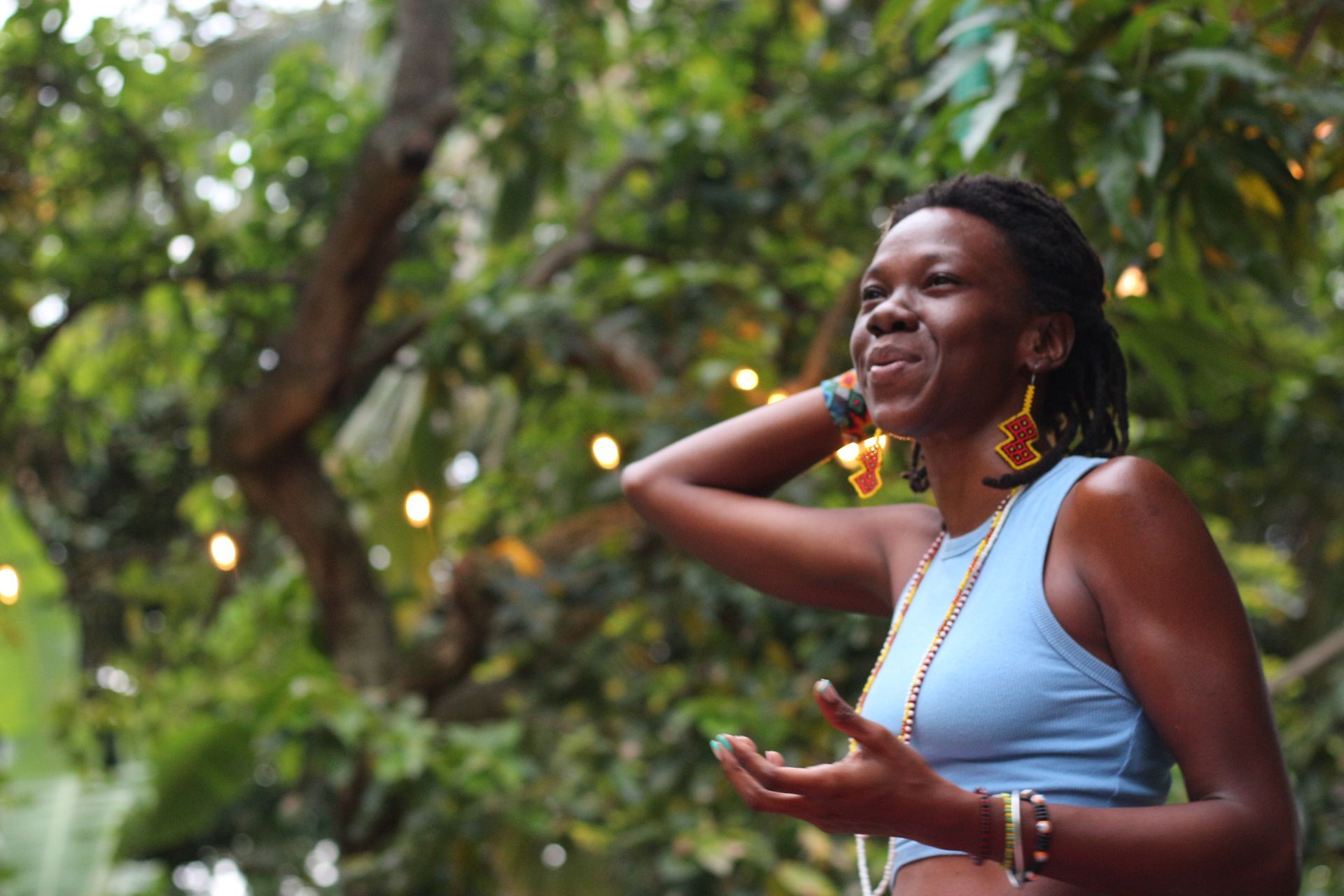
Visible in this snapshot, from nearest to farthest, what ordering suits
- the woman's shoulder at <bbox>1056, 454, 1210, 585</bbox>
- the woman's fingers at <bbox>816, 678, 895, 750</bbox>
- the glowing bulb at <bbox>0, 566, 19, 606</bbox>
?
the woman's fingers at <bbox>816, 678, 895, 750</bbox> → the woman's shoulder at <bbox>1056, 454, 1210, 585</bbox> → the glowing bulb at <bbox>0, 566, 19, 606</bbox>

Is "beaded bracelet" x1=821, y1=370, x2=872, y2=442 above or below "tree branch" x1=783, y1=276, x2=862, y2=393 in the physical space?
above

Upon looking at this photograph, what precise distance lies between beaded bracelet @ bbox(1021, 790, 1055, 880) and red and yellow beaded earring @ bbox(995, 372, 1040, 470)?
1.36 ft

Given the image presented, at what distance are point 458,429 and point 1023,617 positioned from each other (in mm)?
4894

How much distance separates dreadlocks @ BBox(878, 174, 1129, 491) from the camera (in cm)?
153

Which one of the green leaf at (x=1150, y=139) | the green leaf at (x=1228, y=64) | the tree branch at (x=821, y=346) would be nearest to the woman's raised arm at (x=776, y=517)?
the green leaf at (x=1150, y=139)

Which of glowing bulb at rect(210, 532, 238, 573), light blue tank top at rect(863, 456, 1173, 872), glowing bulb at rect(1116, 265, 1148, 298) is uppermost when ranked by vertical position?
light blue tank top at rect(863, 456, 1173, 872)

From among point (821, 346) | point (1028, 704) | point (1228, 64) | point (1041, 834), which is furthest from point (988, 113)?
point (821, 346)

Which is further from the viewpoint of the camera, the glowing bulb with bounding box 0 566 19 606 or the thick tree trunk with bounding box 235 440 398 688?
the thick tree trunk with bounding box 235 440 398 688

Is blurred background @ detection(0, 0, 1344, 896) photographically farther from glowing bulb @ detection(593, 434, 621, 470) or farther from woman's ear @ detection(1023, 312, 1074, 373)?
woman's ear @ detection(1023, 312, 1074, 373)

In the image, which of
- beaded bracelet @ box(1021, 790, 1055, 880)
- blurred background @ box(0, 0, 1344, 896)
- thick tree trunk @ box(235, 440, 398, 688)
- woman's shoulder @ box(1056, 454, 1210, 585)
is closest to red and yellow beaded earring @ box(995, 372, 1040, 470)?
woman's shoulder @ box(1056, 454, 1210, 585)

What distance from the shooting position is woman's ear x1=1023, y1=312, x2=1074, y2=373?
4.94ft

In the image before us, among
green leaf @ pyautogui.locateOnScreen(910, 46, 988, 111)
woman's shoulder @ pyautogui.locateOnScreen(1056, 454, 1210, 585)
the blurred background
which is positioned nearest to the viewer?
woman's shoulder @ pyautogui.locateOnScreen(1056, 454, 1210, 585)

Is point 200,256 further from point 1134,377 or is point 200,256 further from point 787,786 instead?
point 787,786

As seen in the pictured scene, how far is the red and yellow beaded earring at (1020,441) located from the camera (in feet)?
4.90
